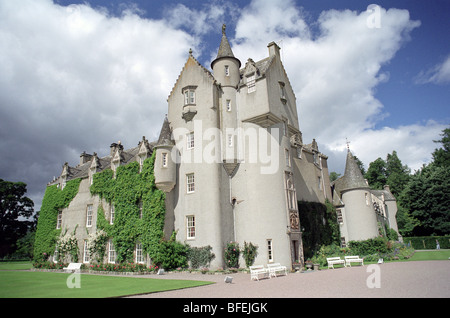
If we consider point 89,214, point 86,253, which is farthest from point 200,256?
point 89,214

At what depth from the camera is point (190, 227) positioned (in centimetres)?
2622

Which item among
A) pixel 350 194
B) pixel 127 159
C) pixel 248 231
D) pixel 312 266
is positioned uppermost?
pixel 127 159

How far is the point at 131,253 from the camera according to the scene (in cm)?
2620

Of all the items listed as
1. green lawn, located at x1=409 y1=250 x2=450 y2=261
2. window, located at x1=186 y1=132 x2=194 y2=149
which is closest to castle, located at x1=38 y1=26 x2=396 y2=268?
window, located at x1=186 y1=132 x2=194 y2=149

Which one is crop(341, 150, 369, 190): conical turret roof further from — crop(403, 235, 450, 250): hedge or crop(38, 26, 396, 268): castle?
→ crop(403, 235, 450, 250): hedge

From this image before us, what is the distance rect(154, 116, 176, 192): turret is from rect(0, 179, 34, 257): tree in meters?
49.5

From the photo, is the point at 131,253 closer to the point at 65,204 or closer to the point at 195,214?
the point at 195,214

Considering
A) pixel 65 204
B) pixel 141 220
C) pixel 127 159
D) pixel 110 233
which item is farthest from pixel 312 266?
pixel 65 204

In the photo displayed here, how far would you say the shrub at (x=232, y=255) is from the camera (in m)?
24.3

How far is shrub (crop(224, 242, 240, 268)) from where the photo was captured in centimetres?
2430

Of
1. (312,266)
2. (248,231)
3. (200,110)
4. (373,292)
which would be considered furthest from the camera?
(200,110)

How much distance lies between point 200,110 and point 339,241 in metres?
23.7

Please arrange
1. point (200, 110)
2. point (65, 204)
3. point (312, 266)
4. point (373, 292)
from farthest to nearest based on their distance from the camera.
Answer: point (65, 204) → point (200, 110) → point (312, 266) → point (373, 292)

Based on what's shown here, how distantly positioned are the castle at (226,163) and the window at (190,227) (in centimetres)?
9
